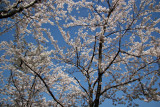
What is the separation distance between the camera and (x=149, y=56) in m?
4.93

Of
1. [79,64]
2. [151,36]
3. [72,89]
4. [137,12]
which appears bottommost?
[72,89]

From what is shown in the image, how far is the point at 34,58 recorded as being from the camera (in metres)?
5.77

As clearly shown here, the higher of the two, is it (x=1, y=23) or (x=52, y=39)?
(x=52, y=39)

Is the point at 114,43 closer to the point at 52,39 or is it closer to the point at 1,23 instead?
the point at 52,39

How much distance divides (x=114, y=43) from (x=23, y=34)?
4.40 meters

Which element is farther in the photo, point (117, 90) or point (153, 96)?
point (117, 90)

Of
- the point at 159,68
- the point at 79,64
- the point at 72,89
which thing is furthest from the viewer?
the point at 72,89

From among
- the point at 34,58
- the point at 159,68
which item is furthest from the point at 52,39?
the point at 159,68

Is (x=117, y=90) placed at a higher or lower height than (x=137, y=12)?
lower

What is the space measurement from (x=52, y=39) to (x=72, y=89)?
3785 mm

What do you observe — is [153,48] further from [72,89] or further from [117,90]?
[72,89]

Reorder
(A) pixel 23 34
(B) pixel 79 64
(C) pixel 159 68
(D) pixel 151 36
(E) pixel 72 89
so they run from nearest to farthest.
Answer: (C) pixel 159 68 < (D) pixel 151 36 < (A) pixel 23 34 < (B) pixel 79 64 < (E) pixel 72 89

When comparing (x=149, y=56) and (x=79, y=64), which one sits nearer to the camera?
(x=149, y=56)

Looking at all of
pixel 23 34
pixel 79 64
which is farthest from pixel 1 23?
pixel 79 64
